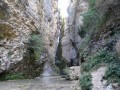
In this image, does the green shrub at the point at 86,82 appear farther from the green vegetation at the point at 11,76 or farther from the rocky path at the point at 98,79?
the green vegetation at the point at 11,76

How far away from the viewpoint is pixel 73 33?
27.6 metres

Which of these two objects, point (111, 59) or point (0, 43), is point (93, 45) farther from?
point (0, 43)

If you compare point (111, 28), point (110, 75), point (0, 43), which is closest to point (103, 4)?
point (111, 28)

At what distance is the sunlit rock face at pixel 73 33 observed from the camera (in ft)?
81.6

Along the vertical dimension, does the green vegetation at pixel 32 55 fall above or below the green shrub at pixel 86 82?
above

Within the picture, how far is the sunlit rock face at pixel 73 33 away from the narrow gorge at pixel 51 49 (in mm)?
434

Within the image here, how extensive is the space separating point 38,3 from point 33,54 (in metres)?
5.85

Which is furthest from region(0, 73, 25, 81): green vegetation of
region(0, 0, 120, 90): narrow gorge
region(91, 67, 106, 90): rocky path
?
region(91, 67, 106, 90): rocky path

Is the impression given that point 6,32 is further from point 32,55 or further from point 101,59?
point 101,59

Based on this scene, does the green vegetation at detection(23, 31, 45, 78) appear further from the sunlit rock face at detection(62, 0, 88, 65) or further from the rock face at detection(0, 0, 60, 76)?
the sunlit rock face at detection(62, 0, 88, 65)

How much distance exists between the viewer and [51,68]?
21.1 m

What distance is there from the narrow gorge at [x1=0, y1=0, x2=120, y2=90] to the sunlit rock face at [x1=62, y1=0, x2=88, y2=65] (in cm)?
43

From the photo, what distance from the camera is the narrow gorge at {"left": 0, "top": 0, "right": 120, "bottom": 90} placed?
7.30 m

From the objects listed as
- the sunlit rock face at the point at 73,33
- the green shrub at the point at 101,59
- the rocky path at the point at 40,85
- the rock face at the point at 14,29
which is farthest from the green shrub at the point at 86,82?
the sunlit rock face at the point at 73,33
